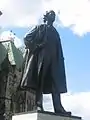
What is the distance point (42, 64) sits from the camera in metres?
7.98

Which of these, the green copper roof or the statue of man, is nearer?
the statue of man

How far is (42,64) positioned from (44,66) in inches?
2.4

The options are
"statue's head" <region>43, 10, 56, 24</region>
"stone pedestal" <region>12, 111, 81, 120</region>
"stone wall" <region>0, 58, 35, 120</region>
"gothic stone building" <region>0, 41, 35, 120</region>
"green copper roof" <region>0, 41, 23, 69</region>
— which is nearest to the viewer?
"stone pedestal" <region>12, 111, 81, 120</region>

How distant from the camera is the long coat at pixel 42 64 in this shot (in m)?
7.91

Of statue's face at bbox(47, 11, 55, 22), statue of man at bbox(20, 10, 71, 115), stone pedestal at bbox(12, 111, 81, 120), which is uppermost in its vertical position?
statue's face at bbox(47, 11, 55, 22)

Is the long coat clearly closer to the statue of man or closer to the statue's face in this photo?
the statue of man

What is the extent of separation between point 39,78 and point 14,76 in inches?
1725

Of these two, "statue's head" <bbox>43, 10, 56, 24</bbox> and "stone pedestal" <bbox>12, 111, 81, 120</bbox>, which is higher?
"statue's head" <bbox>43, 10, 56, 24</bbox>

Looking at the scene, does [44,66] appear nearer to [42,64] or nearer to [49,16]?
[42,64]

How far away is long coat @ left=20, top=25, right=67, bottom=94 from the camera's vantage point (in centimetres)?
791

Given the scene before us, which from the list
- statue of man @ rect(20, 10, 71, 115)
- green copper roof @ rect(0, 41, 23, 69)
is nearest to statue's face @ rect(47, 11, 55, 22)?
statue of man @ rect(20, 10, 71, 115)

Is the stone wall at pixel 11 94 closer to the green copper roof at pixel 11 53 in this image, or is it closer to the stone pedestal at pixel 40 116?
the green copper roof at pixel 11 53

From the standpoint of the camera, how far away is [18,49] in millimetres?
55062

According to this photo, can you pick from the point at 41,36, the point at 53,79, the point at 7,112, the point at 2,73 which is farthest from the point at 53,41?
the point at 2,73
